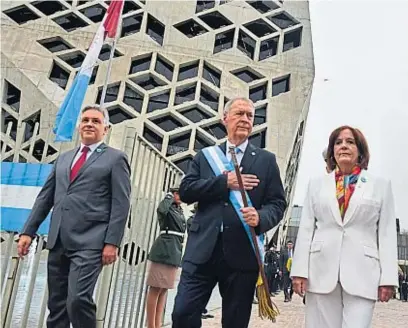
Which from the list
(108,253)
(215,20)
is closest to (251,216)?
(108,253)

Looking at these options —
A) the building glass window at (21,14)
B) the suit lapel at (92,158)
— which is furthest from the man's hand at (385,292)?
the building glass window at (21,14)

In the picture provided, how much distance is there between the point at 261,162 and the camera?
9.64 ft

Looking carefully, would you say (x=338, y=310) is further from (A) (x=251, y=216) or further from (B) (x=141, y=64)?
(B) (x=141, y=64)

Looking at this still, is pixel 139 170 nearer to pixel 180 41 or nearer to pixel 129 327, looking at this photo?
pixel 129 327

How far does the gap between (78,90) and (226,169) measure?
3336 mm

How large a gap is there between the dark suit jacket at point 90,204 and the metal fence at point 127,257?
83cm

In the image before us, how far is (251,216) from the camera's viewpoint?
2.66 m

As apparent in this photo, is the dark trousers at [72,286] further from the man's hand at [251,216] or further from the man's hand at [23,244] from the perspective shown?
the man's hand at [251,216]

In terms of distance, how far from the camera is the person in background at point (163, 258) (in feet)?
15.8

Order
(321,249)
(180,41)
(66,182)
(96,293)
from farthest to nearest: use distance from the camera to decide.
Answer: (180,41), (96,293), (66,182), (321,249)

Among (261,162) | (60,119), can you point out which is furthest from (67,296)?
(60,119)

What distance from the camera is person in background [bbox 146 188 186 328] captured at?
4.81 metres

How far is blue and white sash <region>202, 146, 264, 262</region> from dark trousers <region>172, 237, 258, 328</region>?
0.17 meters

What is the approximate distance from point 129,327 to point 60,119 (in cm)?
222
